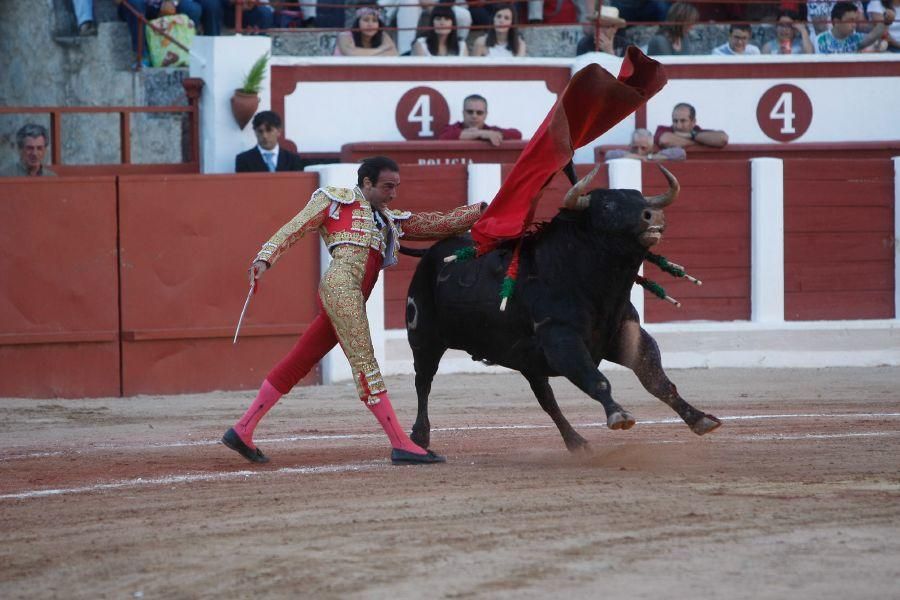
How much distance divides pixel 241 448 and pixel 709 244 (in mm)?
5116

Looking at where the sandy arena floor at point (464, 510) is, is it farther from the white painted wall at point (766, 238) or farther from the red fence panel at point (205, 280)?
the white painted wall at point (766, 238)

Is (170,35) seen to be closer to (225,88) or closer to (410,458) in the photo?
(225,88)

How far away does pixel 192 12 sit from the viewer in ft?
36.9

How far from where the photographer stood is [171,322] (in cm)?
909

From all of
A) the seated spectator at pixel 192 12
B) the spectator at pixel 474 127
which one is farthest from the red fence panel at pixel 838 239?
the seated spectator at pixel 192 12

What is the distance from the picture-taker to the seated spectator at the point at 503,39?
1146cm

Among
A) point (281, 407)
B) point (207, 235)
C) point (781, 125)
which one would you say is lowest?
point (281, 407)

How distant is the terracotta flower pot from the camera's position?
1019 centimetres

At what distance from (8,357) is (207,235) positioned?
1366 millimetres

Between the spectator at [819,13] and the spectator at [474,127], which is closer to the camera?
the spectator at [474,127]

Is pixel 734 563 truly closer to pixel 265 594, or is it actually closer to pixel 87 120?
pixel 265 594

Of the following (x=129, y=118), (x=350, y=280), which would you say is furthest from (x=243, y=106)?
(x=350, y=280)

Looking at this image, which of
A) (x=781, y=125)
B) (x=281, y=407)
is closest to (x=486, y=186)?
(x=281, y=407)

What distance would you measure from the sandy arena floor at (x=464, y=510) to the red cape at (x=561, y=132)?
96 cm
